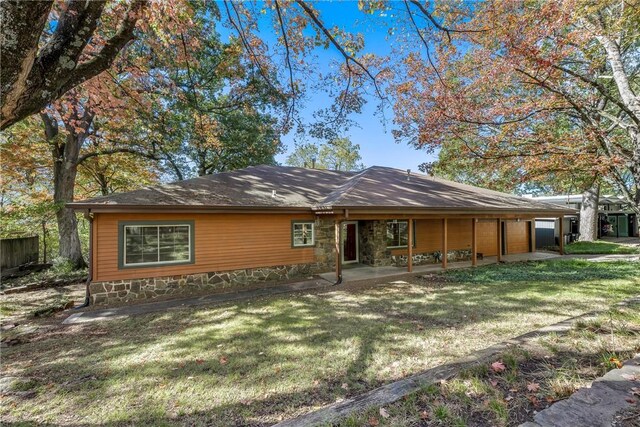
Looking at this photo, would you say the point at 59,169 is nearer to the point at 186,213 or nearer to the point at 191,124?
the point at 191,124

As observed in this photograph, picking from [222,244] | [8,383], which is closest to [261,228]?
[222,244]

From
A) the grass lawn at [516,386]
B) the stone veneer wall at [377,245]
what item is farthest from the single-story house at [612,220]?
the grass lawn at [516,386]

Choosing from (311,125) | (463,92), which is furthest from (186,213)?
(463,92)

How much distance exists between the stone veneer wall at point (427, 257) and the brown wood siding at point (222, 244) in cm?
368

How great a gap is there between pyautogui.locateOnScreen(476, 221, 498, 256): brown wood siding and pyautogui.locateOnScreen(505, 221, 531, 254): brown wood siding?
117cm

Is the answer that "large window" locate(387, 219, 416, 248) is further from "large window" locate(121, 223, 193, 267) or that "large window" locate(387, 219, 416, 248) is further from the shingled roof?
"large window" locate(121, 223, 193, 267)

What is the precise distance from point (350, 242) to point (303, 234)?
8.64ft

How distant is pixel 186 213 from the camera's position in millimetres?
7738

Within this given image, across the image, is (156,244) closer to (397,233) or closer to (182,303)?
(182,303)

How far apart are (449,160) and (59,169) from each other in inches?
622

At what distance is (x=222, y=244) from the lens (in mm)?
8461

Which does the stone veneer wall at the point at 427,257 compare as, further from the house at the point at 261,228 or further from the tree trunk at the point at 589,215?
the tree trunk at the point at 589,215

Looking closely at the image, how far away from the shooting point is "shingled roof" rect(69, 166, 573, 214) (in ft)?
25.1

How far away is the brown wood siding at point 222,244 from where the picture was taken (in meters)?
7.10
